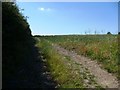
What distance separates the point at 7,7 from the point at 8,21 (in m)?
0.65

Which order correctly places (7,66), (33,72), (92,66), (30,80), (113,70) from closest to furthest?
(7,66) → (30,80) → (33,72) → (113,70) → (92,66)

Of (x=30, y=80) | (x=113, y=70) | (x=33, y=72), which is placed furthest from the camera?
(x=113, y=70)

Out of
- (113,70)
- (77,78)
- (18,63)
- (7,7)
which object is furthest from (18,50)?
(113,70)

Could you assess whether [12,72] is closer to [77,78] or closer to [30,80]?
[30,80]

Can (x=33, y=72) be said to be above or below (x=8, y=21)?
below

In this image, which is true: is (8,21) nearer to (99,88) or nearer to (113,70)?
(99,88)

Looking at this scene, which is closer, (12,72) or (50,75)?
(12,72)

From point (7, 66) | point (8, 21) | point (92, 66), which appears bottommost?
point (92, 66)

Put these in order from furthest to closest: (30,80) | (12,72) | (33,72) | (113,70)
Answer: (113,70)
(33,72)
(30,80)
(12,72)

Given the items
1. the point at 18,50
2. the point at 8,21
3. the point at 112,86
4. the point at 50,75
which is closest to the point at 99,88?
the point at 112,86

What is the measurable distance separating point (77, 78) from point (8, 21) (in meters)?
4.42

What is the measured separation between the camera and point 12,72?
12.5m

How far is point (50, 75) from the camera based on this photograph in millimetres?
15500

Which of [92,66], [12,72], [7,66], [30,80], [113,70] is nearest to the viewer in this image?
[7,66]
